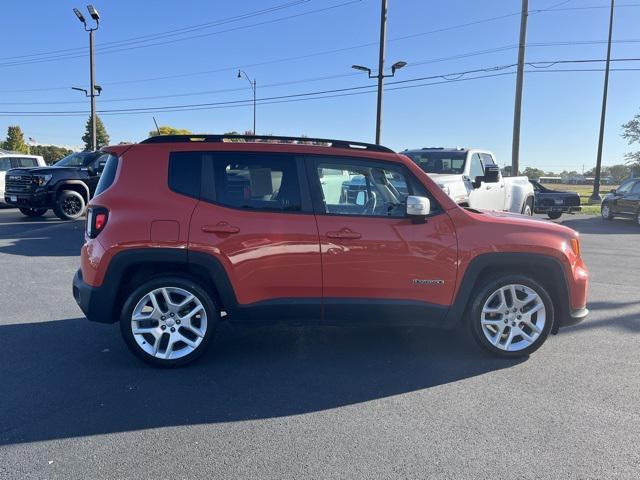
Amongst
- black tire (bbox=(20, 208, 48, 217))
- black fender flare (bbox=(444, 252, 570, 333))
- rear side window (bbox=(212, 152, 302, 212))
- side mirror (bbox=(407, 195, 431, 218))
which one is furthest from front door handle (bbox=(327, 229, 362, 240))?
black tire (bbox=(20, 208, 48, 217))

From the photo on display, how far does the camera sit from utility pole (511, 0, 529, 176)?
18.4 m

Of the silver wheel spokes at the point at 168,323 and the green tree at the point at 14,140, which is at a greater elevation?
the green tree at the point at 14,140

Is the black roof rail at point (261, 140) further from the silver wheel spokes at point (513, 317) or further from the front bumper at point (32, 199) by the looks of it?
the front bumper at point (32, 199)

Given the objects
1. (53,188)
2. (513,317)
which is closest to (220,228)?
(513,317)

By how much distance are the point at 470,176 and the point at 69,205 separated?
10602mm

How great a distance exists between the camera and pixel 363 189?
4363mm

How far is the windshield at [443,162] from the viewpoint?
1067 cm

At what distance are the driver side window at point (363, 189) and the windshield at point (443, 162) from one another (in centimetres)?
656

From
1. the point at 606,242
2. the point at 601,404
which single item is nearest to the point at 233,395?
the point at 601,404

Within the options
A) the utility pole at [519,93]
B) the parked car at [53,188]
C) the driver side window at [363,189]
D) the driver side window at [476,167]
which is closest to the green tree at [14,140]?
the parked car at [53,188]

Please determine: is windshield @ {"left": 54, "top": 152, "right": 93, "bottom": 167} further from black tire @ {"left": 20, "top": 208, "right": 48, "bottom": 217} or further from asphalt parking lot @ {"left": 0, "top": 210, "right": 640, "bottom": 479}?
asphalt parking lot @ {"left": 0, "top": 210, "right": 640, "bottom": 479}

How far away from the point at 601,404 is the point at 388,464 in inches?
71.9

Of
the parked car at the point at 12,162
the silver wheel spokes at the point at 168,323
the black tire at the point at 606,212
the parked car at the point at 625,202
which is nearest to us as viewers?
the silver wheel spokes at the point at 168,323

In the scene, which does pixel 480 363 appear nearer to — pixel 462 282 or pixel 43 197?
pixel 462 282
